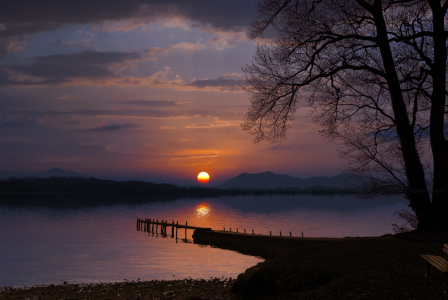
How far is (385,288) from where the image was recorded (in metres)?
8.83

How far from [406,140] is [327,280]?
792 cm

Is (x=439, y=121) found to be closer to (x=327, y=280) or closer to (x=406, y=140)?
(x=406, y=140)

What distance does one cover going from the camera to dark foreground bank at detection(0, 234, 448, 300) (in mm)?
8906

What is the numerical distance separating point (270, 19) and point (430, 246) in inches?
437

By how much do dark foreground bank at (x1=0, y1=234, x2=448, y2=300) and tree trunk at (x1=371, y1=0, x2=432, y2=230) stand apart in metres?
1.39

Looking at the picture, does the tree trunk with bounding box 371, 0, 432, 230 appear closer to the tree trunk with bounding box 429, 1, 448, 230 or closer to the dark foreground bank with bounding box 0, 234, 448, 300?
the tree trunk with bounding box 429, 1, 448, 230

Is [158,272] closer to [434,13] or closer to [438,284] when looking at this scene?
[438,284]

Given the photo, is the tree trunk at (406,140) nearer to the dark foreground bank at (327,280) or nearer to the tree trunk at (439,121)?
the tree trunk at (439,121)

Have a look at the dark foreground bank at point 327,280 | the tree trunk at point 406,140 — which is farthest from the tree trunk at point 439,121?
the dark foreground bank at point 327,280

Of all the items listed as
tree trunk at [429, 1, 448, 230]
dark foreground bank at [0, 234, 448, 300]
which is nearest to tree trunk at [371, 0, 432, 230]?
tree trunk at [429, 1, 448, 230]

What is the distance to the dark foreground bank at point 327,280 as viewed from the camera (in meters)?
8.91

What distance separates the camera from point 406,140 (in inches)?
617

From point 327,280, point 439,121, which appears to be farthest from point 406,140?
point 327,280

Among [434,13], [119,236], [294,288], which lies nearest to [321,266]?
[294,288]
